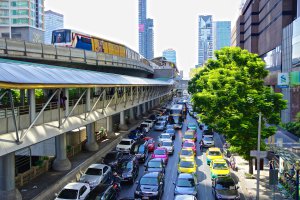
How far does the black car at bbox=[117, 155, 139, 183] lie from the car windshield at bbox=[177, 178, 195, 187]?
3.98m

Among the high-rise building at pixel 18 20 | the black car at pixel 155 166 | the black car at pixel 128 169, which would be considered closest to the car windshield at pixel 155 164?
the black car at pixel 155 166

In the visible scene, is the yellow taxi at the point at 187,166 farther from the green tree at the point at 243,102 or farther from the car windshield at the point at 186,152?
the green tree at the point at 243,102

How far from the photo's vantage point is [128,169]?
81.5 feet

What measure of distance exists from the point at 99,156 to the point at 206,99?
34.2 ft

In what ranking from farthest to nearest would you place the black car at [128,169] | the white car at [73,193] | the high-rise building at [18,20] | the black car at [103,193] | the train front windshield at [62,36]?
the high-rise building at [18,20], the train front windshield at [62,36], the black car at [128,169], the white car at [73,193], the black car at [103,193]

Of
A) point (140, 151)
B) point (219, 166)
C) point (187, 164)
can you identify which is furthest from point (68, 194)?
point (140, 151)

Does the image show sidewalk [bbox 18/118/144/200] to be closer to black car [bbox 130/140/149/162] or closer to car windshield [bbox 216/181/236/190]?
black car [bbox 130/140/149/162]

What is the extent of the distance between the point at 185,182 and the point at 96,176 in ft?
18.1

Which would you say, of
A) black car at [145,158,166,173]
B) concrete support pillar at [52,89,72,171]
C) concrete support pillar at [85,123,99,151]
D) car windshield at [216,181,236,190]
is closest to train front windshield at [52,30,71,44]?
concrete support pillar at [85,123,99,151]

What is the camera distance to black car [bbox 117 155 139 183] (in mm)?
24172

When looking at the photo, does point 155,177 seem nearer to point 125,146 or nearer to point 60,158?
point 60,158

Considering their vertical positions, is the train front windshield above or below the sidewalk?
above

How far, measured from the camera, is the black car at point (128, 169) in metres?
24.2

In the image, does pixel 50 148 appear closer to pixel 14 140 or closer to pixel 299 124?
pixel 14 140
